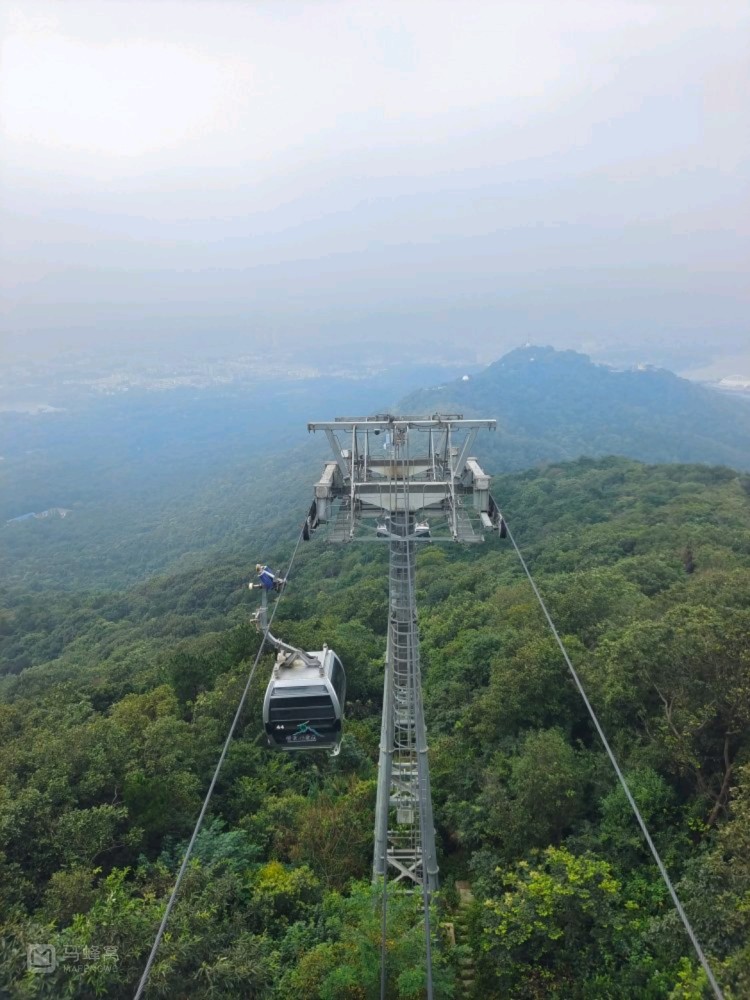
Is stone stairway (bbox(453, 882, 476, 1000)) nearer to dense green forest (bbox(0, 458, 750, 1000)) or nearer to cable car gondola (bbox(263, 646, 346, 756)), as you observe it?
dense green forest (bbox(0, 458, 750, 1000))

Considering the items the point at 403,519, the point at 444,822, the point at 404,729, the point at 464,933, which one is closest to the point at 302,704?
the point at 404,729

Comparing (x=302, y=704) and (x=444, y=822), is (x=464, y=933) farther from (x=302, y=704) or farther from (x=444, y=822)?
(x=302, y=704)

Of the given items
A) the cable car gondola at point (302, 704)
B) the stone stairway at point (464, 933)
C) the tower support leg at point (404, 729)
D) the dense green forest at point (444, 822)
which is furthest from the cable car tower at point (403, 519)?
the dense green forest at point (444, 822)

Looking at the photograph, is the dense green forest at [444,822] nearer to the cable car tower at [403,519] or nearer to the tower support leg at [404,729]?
the tower support leg at [404,729]

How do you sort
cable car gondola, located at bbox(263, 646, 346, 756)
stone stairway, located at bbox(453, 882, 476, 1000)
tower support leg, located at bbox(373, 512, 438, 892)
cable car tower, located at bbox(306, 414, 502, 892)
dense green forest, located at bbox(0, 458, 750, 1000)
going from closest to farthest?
cable car tower, located at bbox(306, 414, 502, 892) < tower support leg, located at bbox(373, 512, 438, 892) < dense green forest, located at bbox(0, 458, 750, 1000) < cable car gondola, located at bbox(263, 646, 346, 756) < stone stairway, located at bbox(453, 882, 476, 1000)

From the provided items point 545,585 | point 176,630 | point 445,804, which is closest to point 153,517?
point 176,630

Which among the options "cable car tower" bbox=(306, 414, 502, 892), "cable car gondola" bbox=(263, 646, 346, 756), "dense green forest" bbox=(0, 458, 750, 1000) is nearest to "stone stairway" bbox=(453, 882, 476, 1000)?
"dense green forest" bbox=(0, 458, 750, 1000)

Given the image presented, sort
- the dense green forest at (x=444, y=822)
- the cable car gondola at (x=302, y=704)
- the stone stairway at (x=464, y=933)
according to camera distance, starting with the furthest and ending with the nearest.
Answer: the stone stairway at (x=464, y=933)
the cable car gondola at (x=302, y=704)
the dense green forest at (x=444, y=822)

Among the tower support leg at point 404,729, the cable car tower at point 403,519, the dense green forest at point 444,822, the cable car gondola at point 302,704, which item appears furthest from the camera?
the cable car gondola at point 302,704
